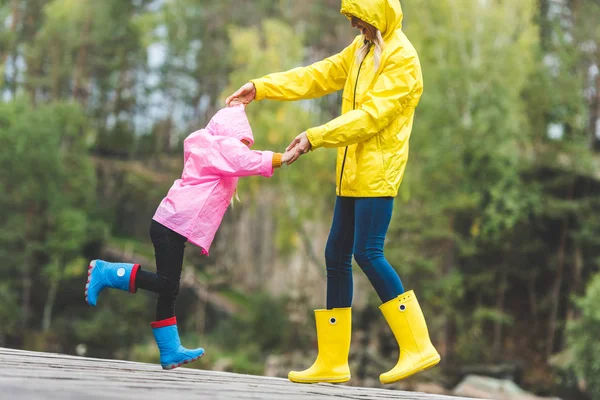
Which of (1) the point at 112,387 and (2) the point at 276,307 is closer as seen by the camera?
(1) the point at 112,387

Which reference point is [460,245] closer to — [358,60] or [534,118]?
[534,118]

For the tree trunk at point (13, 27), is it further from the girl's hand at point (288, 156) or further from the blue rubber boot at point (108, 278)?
the girl's hand at point (288, 156)

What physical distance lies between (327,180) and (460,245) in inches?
146

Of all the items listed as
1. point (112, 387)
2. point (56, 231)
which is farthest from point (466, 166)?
point (112, 387)

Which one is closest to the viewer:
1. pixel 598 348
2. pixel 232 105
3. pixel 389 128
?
pixel 389 128

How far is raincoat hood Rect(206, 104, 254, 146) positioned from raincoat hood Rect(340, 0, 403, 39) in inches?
30.0

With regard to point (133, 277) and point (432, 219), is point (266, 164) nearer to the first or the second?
point (133, 277)

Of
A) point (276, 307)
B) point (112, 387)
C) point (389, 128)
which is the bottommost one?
point (276, 307)

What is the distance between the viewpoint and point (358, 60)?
13.8 ft

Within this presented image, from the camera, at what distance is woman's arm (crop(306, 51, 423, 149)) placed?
153 inches

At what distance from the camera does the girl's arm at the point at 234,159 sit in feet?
12.8

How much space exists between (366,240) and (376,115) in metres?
0.61

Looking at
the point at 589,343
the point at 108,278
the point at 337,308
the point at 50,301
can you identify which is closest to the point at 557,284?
the point at 589,343

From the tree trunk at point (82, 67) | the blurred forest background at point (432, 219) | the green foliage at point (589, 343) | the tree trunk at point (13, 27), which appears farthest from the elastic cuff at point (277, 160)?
the tree trunk at point (82, 67)
